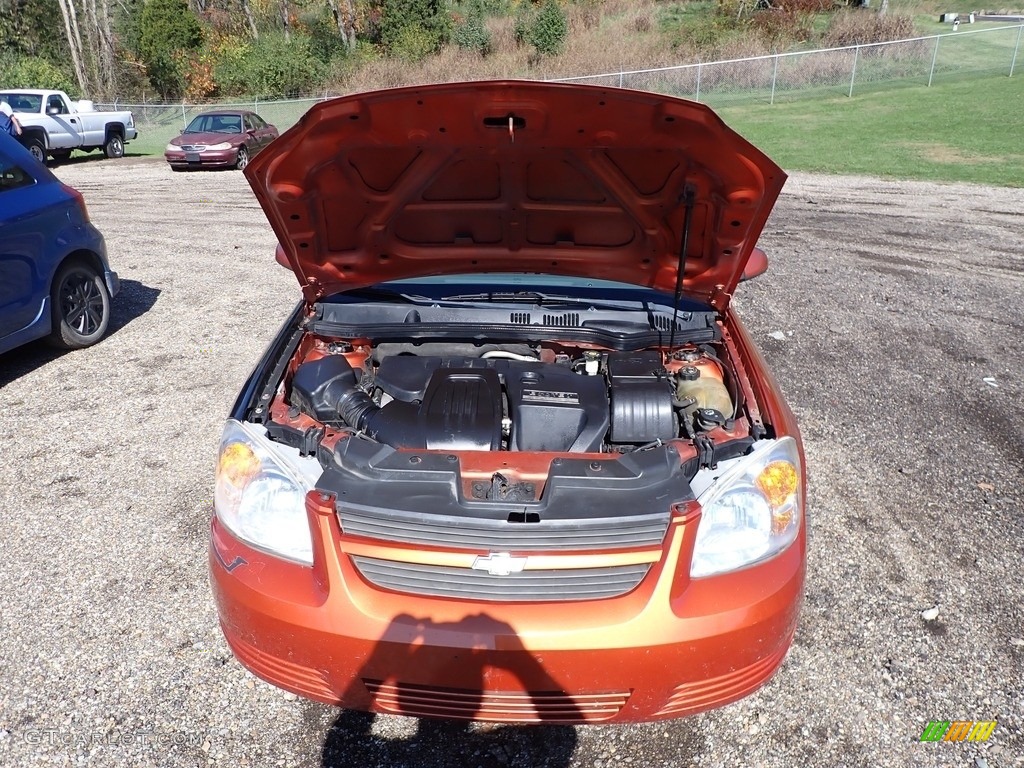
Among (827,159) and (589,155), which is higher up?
(589,155)

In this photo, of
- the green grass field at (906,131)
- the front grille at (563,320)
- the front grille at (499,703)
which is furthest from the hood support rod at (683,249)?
the green grass field at (906,131)

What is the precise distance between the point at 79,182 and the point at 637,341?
15.4 m

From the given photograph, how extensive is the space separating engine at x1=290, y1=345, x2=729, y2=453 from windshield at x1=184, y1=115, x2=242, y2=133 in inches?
621

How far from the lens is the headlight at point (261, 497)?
77.2 inches

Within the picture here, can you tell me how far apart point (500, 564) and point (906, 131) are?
18.7 m

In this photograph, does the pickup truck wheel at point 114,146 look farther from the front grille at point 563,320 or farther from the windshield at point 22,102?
the front grille at point 563,320

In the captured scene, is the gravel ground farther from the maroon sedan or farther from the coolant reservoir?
the maroon sedan

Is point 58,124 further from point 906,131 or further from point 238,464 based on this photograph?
point 906,131

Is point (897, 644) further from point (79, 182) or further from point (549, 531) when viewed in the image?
point (79, 182)

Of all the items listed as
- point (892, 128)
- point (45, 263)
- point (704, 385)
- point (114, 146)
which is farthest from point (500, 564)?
point (114, 146)

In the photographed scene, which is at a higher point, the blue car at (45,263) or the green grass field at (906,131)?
the blue car at (45,263)

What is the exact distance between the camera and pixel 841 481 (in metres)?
3.58

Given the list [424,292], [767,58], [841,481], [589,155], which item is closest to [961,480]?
[841,481]

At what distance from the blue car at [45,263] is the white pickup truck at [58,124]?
1272 centimetres
